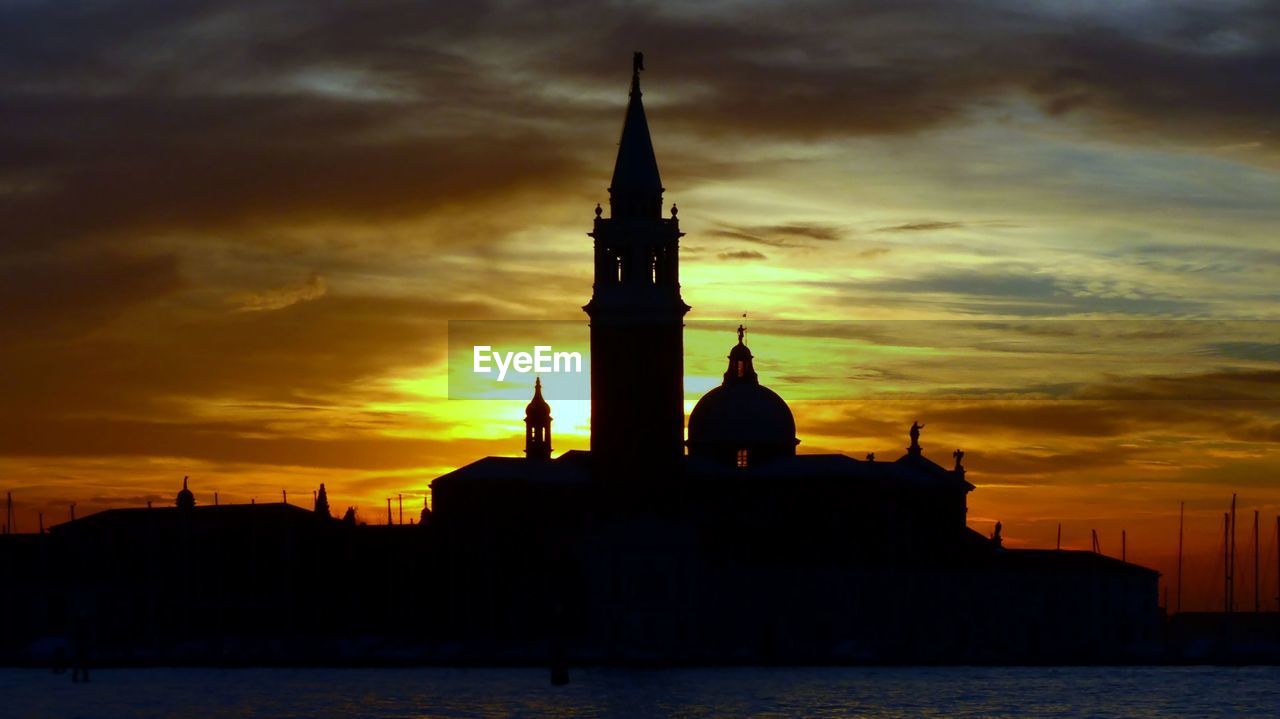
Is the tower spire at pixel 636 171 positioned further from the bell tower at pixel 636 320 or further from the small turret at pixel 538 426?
the small turret at pixel 538 426

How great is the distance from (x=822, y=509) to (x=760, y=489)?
2545 millimetres

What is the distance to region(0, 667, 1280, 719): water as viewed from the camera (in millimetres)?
87250

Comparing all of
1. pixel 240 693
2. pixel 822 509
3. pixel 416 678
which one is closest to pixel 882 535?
pixel 822 509

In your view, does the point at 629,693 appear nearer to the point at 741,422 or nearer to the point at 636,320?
the point at 636,320

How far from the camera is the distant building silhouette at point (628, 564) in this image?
357 ft

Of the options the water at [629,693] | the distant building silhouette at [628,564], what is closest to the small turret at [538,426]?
the distant building silhouette at [628,564]

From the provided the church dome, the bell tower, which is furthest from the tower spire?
the church dome

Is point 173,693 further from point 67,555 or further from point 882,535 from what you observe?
point 882,535

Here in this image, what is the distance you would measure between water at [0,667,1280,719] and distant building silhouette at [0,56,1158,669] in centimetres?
379

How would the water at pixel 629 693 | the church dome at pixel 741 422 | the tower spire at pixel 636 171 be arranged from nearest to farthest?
the water at pixel 629 693 → the tower spire at pixel 636 171 → the church dome at pixel 741 422

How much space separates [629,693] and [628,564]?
18.0m

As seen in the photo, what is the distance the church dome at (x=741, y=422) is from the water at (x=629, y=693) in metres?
11.3

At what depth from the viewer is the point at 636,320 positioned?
106062mm

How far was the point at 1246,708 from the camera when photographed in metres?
93.6
